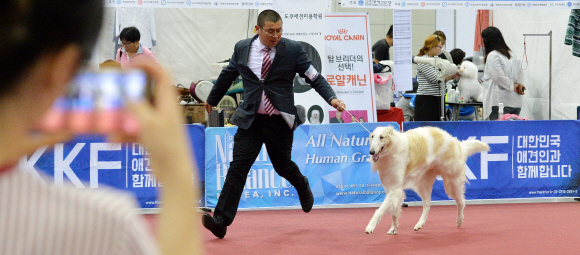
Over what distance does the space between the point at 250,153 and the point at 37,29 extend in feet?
16.6

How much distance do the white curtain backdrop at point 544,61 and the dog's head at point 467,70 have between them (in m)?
1.54

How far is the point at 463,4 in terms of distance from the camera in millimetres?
8344

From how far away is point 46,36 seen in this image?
0.50m

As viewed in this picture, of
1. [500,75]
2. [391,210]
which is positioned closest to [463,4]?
[500,75]

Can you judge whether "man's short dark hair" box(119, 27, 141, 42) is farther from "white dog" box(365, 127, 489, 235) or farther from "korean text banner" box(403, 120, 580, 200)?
"korean text banner" box(403, 120, 580, 200)

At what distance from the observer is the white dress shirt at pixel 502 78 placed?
893cm

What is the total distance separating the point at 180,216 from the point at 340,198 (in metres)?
6.72

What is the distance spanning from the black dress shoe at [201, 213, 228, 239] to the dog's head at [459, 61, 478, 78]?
6361 mm

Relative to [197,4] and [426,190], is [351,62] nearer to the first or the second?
[197,4]

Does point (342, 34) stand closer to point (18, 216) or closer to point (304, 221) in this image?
point (304, 221)

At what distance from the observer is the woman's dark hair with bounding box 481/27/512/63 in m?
8.80

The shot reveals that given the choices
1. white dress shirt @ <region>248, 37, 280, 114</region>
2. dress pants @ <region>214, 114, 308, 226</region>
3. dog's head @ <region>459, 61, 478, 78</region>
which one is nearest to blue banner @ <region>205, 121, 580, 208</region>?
dress pants @ <region>214, 114, 308, 226</region>

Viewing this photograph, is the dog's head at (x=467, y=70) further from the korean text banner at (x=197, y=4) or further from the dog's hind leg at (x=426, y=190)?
the dog's hind leg at (x=426, y=190)

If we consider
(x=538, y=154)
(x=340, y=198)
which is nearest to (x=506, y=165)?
(x=538, y=154)
